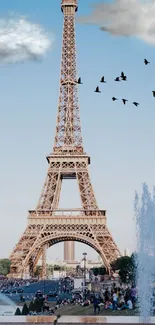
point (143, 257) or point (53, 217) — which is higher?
point (53, 217)

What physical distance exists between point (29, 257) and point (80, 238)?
7.11 meters

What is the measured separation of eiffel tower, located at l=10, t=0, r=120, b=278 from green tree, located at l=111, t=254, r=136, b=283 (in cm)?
101

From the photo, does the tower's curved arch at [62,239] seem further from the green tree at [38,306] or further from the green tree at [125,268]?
the green tree at [38,306]

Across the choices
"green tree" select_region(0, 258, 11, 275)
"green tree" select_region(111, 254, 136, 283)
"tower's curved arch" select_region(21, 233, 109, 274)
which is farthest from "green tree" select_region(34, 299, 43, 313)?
"green tree" select_region(0, 258, 11, 275)

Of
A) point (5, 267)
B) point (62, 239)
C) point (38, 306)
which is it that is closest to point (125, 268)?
point (62, 239)

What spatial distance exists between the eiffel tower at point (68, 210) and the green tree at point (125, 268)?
3.33ft

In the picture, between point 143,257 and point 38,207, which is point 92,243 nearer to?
point 38,207

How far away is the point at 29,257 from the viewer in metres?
76.2

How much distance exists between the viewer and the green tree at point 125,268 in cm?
7019

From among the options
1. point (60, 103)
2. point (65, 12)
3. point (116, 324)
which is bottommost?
point (116, 324)

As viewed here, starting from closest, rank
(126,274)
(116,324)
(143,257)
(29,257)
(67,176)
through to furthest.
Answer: (116,324) < (143,257) < (126,274) < (29,257) < (67,176)

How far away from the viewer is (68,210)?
8094 cm

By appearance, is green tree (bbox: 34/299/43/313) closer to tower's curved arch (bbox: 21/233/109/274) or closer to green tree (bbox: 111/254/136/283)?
green tree (bbox: 111/254/136/283)

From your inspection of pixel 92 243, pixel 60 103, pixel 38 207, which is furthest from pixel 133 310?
pixel 60 103
